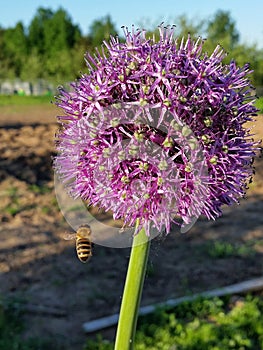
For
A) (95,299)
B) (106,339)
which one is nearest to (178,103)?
(106,339)

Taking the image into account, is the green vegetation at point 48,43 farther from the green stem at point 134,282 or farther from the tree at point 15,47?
the green stem at point 134,282

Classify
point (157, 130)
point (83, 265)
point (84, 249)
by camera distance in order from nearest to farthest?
point (157, 130), point (84, 249), point (83, 265)

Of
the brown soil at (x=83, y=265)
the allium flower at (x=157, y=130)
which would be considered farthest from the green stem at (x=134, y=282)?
the brown soil at (x=83, y=265)

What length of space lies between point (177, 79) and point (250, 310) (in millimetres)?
3578

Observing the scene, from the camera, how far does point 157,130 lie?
1.69m

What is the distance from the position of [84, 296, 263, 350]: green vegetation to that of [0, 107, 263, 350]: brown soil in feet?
1.36

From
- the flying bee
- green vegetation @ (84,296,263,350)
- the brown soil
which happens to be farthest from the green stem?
green vegetation @ (84,296,263,350)

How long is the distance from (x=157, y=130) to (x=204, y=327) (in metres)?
3.14

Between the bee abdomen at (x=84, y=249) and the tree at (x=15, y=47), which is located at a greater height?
the tree at (x=15, y=47)

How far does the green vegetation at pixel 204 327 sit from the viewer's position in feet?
14.0

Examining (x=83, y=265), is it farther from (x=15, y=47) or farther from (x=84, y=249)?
(x=15, y=47)

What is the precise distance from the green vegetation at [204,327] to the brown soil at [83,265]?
1.36ft

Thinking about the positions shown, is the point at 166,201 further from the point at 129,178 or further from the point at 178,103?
the point at 178,103

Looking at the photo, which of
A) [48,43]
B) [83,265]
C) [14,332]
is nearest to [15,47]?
[48,43]
